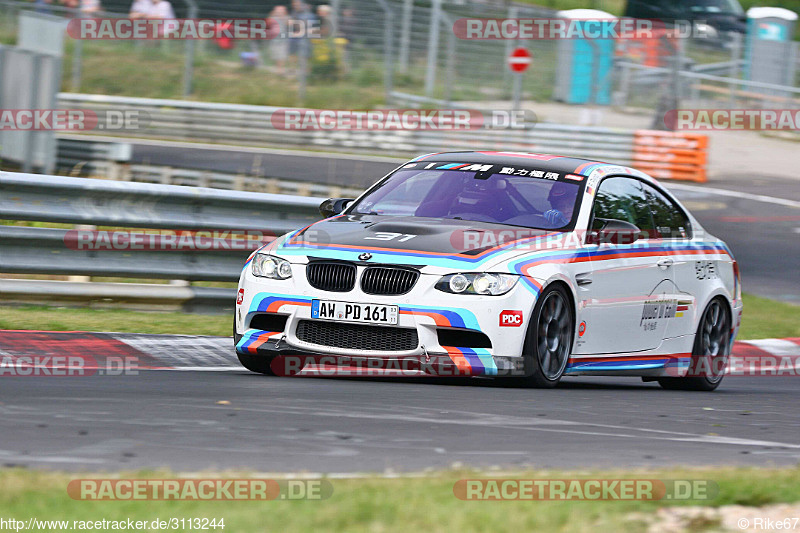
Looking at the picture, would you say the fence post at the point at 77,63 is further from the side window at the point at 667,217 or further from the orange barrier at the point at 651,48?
the side window at the point at 667,217

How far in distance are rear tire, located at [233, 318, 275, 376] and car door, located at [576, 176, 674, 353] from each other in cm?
197

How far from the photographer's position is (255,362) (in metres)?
8.38

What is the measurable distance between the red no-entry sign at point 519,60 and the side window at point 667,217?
18.0 meters

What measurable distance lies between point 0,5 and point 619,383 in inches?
777

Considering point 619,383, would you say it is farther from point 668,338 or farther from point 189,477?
point 189,477

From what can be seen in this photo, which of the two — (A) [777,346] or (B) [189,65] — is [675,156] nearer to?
(B) [189,65]

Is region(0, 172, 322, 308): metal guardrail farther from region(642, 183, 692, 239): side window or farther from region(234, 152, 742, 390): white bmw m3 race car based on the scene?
region(642, 183, 692, 239): side window

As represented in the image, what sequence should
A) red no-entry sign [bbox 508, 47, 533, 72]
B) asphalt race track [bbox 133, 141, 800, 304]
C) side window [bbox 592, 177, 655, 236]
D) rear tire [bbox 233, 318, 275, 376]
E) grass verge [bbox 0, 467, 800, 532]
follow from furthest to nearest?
red no-entry sign [bbox 508, 47, 533, 72] < asphalt race track [bbox 133, 141, 800, 304] < side window [bbox 592, 177, 655, 236] < rear tire [bbox 233, 318, 275, 376] < grass verge [bbox 0, 467, 800, 532]

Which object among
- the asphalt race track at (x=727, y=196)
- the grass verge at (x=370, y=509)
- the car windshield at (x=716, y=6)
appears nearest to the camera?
the grass verge at (x=370, y=509)

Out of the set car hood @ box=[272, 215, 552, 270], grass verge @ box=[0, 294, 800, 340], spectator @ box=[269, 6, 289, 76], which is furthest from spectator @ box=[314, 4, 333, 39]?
car hood @ box=[272, 215, 552, 270]

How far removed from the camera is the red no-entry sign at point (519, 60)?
27.8 metres

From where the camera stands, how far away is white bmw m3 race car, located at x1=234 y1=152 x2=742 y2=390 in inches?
308

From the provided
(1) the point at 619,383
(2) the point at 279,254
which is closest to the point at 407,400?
(2) the point at 279,254

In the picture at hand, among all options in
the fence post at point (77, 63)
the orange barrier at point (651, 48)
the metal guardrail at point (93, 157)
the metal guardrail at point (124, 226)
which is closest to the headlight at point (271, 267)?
the metal guardrail at point (124, 226)
